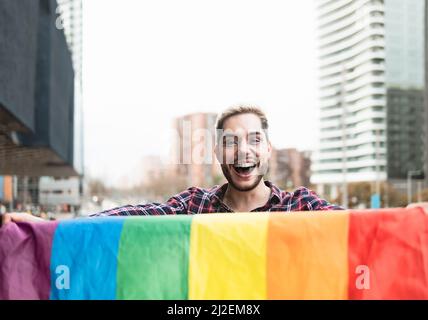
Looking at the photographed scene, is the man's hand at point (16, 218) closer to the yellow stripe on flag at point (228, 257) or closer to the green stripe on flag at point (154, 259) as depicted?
the green stripe on flag at point (154, 259)

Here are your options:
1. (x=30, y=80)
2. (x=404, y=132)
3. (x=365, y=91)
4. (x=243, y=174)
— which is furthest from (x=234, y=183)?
(x=404, y=132)

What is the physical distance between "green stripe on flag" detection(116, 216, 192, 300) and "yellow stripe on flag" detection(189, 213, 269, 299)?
23mm

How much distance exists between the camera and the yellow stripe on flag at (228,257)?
1478 millimetres

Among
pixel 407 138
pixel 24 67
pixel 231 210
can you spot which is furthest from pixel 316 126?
pixel 231 210

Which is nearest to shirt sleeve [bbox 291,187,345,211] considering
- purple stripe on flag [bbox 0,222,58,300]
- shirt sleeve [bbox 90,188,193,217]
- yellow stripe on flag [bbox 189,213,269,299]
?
shirt sleeve [bbox 90,188,193,217]

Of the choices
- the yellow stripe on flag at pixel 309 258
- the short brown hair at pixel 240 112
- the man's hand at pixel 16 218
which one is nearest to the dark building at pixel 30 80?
the short brown hair at pixel 240 112

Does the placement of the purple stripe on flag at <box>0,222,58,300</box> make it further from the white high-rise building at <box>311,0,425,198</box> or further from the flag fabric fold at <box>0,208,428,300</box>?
the white high-rise building at <box>311,0,425,198</box>

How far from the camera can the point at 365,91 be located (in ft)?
233

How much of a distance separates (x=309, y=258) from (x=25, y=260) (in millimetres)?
670

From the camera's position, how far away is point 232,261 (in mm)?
1497

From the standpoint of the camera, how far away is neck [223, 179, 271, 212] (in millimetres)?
2066

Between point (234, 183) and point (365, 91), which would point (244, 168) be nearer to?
point (234, 183)

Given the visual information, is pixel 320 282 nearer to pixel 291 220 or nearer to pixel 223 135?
pixel 291 220

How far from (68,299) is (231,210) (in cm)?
69
